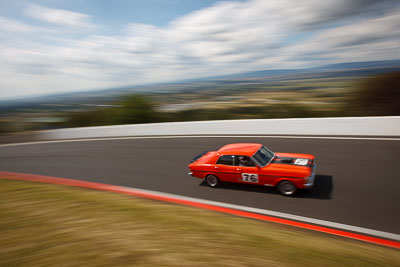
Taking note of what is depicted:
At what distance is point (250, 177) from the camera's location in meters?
6.75

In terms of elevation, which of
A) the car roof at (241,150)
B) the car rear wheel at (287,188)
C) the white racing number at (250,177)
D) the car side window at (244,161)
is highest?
the car roof at (241,150)

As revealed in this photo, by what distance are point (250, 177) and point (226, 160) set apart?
835 mm

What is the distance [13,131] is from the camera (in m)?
21.0

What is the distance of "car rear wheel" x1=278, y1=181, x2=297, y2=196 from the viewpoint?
247 inches

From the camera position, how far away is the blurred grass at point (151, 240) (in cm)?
328

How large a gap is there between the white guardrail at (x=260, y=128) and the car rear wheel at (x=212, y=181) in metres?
6.94

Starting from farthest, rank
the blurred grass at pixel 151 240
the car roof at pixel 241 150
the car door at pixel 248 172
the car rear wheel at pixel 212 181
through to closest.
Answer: the car rear wheel at pixel 212 181
the car roof at pixel 241 150
the car door at pixel 248 172
the blurred grass at pixel 151 240

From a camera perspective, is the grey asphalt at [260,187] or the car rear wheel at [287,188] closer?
the grey asphalt at [260,187]

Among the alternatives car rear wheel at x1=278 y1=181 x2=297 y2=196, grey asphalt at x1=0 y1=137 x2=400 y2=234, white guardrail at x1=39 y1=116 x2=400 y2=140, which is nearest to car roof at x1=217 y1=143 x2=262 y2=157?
grey asphalt at x1=0 y1=137 x2=400 y2=234

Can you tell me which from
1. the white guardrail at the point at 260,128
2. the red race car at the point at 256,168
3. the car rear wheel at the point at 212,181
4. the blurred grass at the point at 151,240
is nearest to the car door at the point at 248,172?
the red race car at the point at 256,168

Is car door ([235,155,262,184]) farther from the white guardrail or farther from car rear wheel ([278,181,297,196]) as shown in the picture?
the white guardrail

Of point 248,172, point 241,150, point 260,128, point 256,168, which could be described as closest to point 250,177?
point 248,172

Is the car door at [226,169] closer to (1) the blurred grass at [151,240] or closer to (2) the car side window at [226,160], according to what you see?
(2) the car side window at [226,160]

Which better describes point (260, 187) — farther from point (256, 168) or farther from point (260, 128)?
→ point (260, 128)
